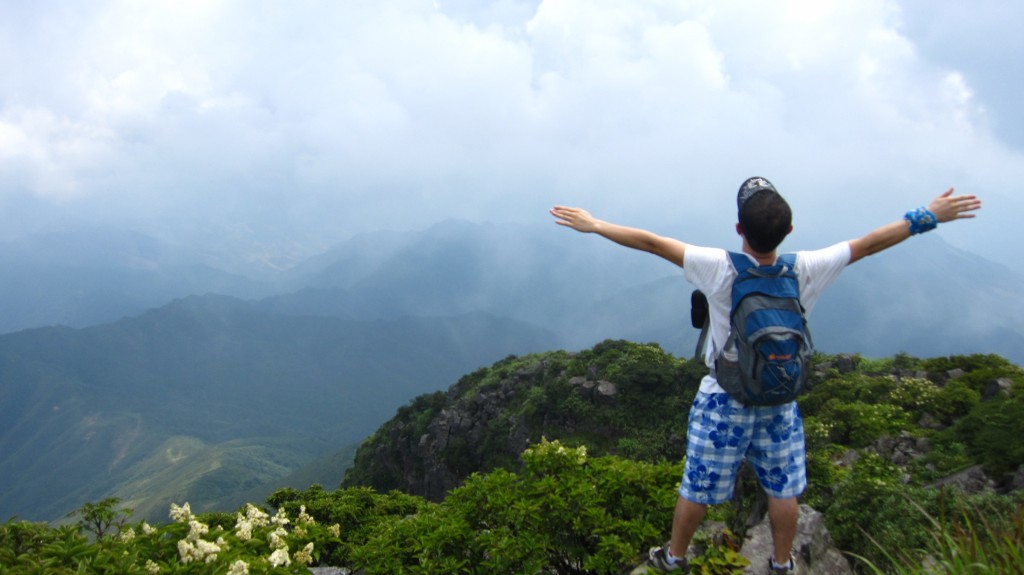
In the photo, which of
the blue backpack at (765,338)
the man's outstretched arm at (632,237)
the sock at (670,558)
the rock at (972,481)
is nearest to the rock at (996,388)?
the rock at (972,481)

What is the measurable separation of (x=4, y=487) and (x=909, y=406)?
270 m

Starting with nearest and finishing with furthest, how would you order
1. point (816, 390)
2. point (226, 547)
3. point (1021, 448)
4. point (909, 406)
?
1. point (226, 547)
2. point (1021, 448)
3. point (909, 406)
4. point (816, 390)

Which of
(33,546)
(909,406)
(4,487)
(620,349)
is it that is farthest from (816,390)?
(4,487)

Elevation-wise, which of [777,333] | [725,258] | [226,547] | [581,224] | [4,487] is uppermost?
[581,224]

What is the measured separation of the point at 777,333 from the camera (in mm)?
3355

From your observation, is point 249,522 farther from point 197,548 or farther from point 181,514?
point 197,548

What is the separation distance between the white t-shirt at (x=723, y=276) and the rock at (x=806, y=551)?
1753 mm

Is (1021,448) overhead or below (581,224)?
below

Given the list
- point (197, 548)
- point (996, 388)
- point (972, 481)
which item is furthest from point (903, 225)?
point (996, 388)

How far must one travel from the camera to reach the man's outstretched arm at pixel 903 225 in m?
3.76

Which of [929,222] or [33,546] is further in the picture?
[33,546]

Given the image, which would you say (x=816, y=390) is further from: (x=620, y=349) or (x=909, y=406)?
(x=620, y=349)

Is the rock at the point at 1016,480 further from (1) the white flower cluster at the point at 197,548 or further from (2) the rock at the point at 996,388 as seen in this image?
(1) the white flower cluster at the point at 197,548

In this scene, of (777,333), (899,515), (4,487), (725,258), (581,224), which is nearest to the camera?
(777,333)
